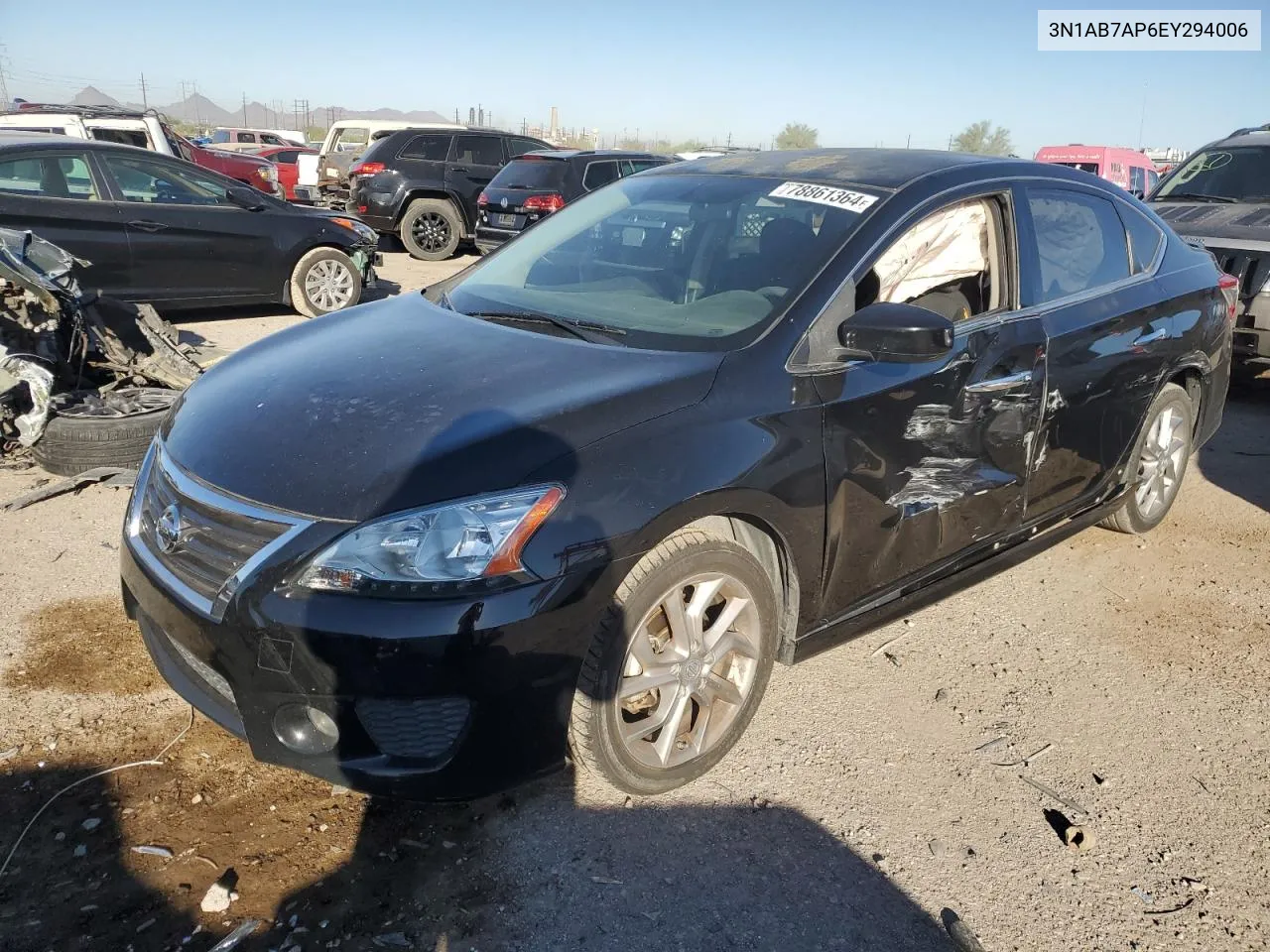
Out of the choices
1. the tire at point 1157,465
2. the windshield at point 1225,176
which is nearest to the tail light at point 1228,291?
the tire at point 1157,465

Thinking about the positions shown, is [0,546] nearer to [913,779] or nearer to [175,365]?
[175,365]

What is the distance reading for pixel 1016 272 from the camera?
11.4 feet

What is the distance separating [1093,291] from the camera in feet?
12.5

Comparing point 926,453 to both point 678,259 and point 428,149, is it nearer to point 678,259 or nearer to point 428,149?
point 678,259

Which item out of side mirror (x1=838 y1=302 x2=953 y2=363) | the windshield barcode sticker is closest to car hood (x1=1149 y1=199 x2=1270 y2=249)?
the windshield barcode sticker

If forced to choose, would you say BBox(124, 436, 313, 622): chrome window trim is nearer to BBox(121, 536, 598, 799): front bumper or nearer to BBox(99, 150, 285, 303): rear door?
BBox(121, 536, 598, 799): front bumper

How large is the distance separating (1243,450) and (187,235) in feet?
27.8

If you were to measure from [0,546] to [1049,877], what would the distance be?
4316mm

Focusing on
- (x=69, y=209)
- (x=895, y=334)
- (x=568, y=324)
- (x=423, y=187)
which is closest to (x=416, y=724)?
(x=568, y=324)

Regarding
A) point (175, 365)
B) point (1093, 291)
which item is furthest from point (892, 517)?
point (175, 365)

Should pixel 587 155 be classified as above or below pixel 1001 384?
above

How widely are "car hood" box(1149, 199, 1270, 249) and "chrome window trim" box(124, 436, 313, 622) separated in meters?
7.29

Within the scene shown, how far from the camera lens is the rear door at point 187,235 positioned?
Answer: 8.09 meters

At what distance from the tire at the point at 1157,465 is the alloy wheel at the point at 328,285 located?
7157 millimetres
